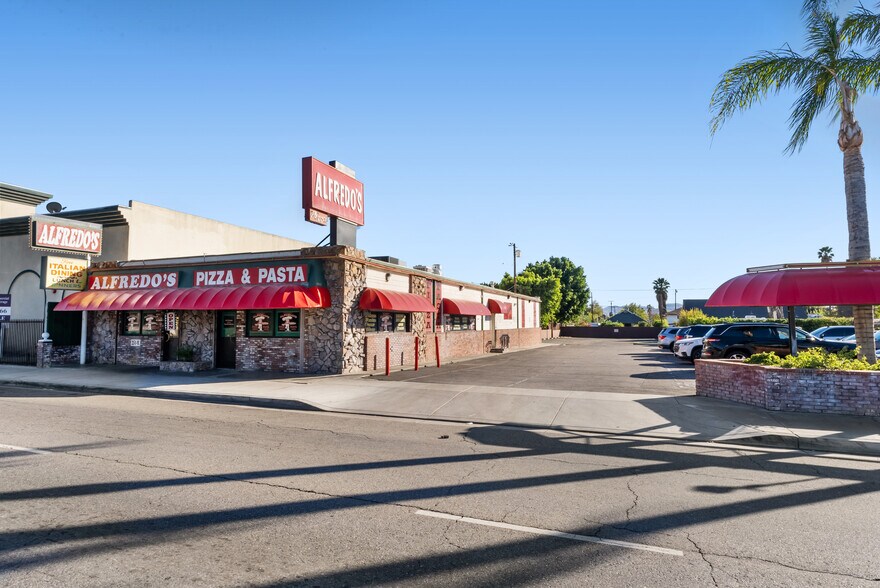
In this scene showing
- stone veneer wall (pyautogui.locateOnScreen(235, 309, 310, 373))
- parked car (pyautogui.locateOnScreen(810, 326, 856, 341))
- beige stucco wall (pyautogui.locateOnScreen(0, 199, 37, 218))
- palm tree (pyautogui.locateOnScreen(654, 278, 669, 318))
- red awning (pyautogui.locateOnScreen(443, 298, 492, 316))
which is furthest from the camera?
palm tree (pyautogui.locateOnScreen(654, 278, 669, 318))

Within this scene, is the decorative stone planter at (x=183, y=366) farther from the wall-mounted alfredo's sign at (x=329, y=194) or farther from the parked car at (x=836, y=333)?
the parked car at (x=836, y=333)

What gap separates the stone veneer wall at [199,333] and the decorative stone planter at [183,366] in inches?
12.4

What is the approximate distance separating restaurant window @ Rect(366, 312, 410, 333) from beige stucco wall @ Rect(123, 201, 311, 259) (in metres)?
11.5

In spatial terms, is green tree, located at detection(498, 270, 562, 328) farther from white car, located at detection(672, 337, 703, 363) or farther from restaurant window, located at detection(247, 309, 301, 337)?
restaurant window, located at detection(247, 309, 301, 337)

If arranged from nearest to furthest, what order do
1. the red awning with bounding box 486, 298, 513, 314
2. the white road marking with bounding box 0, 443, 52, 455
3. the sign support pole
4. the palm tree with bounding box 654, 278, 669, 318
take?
the white road marking with bounding box 0, 443, 52, 455 → the sign support pole → the red awning with bounding box 486, 298, 513, 314 → the palm tree with bounding box 654, 278, 669, 318

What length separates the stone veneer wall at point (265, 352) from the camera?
1808cm

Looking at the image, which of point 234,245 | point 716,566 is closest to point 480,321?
point 234,245

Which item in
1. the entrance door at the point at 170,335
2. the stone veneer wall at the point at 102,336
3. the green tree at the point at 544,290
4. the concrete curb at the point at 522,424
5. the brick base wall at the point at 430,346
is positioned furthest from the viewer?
the green tree at the point at 544,290

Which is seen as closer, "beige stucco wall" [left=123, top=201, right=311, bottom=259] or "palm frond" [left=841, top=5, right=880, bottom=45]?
"palm frond" [left=841, top=5, right=880, bottom=45]

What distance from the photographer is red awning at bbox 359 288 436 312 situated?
18.2 m

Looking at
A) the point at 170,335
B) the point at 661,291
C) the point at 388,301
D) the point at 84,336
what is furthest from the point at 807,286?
the point at 661,291

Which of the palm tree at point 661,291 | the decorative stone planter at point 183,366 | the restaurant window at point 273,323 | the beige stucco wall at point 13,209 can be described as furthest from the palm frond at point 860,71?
the palm tree at point 661,291

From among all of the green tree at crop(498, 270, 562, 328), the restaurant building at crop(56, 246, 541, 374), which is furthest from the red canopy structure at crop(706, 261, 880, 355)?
the green tree at crop(498, 270, 562, 328)

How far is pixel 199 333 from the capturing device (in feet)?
64.4
